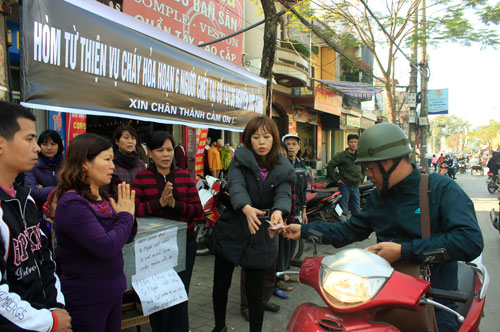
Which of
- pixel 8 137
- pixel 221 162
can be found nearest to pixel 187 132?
pixel 221 162

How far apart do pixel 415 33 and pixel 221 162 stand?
25.7ft

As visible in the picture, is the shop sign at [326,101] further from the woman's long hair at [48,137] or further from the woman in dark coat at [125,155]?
the woman's long hair at [48,137]

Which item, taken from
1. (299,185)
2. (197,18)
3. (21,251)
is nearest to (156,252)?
(21,251)

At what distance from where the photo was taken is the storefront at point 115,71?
281cm

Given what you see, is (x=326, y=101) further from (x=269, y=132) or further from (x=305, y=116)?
(x=269, y=132)

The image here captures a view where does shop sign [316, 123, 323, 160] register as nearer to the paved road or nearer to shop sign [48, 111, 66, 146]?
the paved road

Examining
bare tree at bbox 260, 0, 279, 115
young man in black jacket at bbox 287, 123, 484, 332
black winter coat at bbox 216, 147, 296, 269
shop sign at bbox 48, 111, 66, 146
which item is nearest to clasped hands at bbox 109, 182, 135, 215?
black winter coat at bbox 216, 147, 296, 269

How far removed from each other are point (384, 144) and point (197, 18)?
7.48 meters

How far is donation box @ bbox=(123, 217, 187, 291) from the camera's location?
2375 mm

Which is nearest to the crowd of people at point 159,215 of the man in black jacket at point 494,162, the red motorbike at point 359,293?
the red motorbike at point 359,293

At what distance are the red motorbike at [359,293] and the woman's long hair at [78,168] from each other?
130 cm

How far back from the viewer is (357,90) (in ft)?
42.7

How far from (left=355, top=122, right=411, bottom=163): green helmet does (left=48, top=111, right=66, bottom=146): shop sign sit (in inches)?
202

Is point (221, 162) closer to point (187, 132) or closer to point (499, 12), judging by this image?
point (187, 132)
